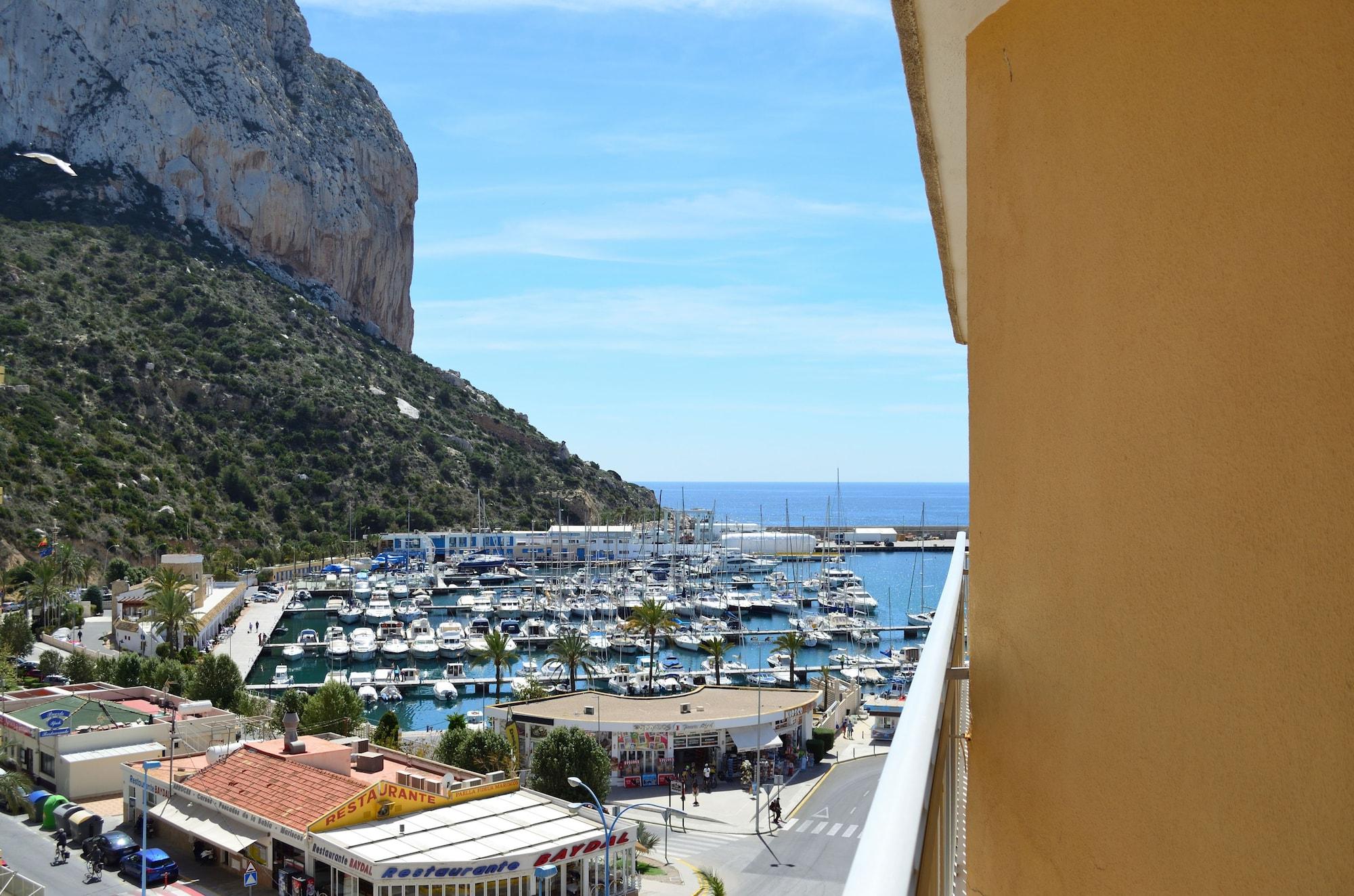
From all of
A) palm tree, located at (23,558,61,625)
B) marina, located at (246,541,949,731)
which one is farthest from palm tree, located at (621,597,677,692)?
palm tree, located at (23,558,61,625)

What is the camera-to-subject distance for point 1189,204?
1.41 m

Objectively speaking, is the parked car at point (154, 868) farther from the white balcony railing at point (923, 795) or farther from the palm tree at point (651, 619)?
the palm tree at point (651, 619)

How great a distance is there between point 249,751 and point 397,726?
22.0 feet

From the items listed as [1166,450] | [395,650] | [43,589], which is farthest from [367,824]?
[43,589]

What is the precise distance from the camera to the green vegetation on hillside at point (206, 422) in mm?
55625

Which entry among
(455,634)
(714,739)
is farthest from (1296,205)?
(455,634)

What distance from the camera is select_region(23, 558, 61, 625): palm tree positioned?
136 ft

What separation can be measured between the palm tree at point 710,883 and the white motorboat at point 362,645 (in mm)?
28423

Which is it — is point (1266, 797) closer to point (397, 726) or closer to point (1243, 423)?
point (1243, 423)

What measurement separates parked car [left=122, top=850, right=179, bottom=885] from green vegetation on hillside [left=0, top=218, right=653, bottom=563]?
35.2 m

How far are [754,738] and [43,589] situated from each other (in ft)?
96.0

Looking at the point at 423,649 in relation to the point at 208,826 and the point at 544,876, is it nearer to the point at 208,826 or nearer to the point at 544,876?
the point at 208,826

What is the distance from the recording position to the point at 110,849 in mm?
19672

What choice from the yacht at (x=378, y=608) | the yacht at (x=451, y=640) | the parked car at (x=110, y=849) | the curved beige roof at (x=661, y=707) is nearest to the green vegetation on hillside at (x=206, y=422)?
the yacht at (x=378, y=608)
